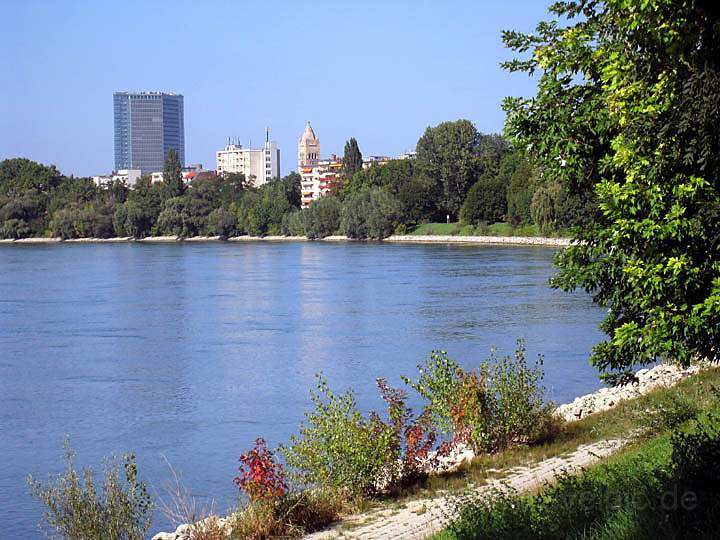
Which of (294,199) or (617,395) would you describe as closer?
(617,395)

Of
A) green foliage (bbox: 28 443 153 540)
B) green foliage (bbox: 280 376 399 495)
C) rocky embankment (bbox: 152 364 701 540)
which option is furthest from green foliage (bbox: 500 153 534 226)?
green foliage (bbox: 28 443 153 540)

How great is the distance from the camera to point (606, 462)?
8.84 meters

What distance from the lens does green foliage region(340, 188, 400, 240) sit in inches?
3716

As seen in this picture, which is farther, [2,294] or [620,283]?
[2,294]

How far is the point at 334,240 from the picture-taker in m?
99.6

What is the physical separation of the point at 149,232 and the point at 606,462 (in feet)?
359

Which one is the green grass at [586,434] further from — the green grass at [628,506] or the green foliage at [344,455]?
the green grass at [628,506]

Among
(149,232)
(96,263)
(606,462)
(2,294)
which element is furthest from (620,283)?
(149,232)

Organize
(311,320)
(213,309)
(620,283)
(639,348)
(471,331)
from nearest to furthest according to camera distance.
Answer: (639,348) → (620,283) → (471,331) → (311,320) → (213,309)

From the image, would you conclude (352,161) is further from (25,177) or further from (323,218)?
Result: (25,177)

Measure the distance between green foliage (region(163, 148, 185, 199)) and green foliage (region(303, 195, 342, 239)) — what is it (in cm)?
2180

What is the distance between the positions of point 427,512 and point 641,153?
3.68 meters

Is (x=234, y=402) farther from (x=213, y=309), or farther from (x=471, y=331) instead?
(x=213, y=309)

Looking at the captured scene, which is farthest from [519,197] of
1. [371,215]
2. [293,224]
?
[293,224]
